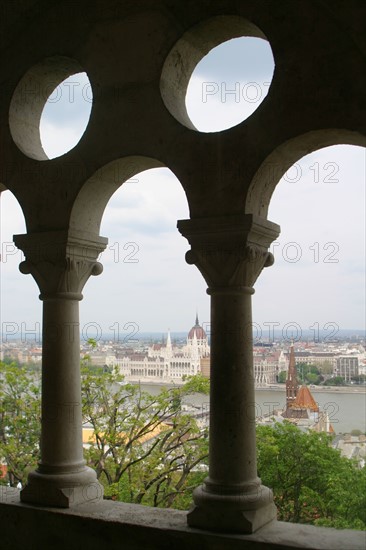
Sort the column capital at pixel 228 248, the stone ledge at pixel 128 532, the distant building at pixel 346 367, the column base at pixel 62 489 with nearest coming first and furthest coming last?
1. the stone ledge at pixel 128 532
2. the column capital at pixel 228 248
3. the column base at pixel 62 489
4. the distant building at pixel 346 367

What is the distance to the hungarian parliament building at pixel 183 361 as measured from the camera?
264 inches

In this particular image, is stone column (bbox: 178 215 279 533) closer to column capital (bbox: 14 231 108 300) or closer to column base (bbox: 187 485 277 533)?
column base (bbox: 187 485 277 533)

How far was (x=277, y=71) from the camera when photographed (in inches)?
193

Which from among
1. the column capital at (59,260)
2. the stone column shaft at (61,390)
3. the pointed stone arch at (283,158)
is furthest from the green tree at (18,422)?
the pointed stone arch at (283,158)

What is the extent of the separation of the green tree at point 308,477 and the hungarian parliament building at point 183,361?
2.50m

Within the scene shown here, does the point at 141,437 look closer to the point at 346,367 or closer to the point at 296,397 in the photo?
the point at 296,397

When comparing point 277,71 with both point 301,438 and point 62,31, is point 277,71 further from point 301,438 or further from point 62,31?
point 301,438

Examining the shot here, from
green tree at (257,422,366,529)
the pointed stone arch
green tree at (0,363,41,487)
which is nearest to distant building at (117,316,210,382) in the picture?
green tree at (257,422,366,529)

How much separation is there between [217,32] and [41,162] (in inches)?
81.1

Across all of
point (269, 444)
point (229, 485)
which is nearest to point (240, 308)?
point (229, 485)

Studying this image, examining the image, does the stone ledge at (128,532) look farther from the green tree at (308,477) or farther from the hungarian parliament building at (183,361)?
the green tree at (308,477)

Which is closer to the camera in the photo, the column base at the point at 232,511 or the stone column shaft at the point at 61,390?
the column base at the point at 232,511

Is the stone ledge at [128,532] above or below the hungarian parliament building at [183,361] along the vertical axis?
below

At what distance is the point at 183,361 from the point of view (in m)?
9.09
